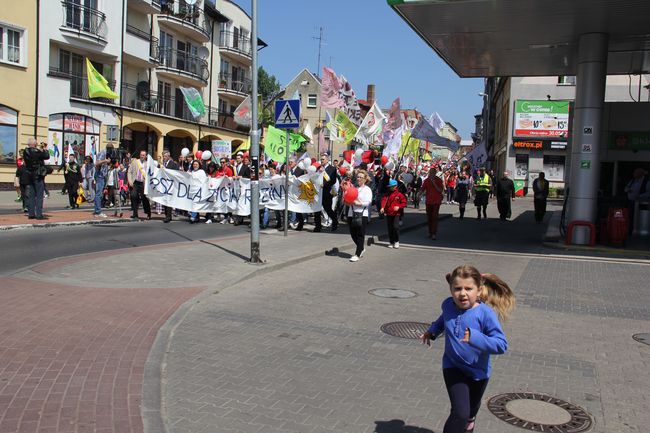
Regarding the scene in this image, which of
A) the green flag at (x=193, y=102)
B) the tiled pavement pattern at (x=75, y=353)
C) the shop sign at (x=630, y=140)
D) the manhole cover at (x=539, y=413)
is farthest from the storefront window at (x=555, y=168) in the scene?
the manhole cover at (x=539, y=413)

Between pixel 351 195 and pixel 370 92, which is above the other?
pixel 370 92

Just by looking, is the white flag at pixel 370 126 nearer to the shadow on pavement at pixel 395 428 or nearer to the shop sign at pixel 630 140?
the shop sign at pixel 630 140

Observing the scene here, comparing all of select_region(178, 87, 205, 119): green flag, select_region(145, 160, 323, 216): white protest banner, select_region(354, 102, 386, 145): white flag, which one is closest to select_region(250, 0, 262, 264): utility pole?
select_region(145, 160, 323, 216): white protest banner

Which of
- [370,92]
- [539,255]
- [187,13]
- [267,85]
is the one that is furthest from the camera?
[370,92]

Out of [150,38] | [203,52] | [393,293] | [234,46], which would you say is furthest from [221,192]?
[234,46]

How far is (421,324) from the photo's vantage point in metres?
6.60

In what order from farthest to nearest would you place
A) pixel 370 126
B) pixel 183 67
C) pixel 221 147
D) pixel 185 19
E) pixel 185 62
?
pixel 185 62, pixel 183 67, pixel 185 19, pixel 221 147, pixel 370 126

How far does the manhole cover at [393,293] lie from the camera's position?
803cm

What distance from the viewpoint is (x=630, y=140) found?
50.2ft

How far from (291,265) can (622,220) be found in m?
8.07

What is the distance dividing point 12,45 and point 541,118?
3264 cm

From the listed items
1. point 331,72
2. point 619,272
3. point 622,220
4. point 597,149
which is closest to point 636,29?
point 597,149

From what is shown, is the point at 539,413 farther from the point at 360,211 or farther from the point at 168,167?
the point at 168,167

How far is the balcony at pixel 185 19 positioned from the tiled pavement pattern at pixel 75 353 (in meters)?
33.4
